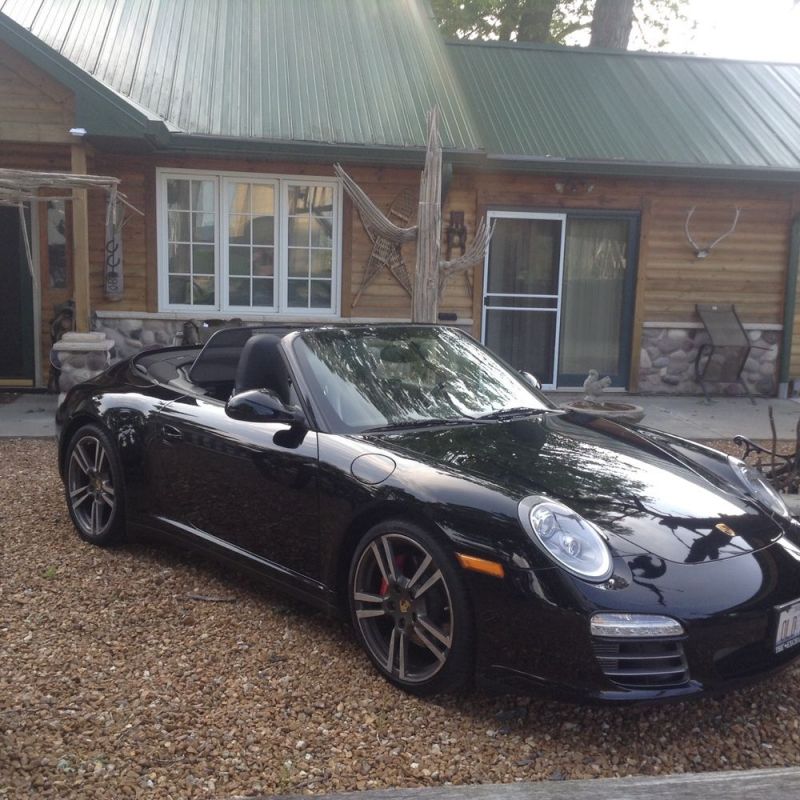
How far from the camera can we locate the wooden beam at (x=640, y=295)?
11.0 meters

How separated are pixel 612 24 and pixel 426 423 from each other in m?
15.0

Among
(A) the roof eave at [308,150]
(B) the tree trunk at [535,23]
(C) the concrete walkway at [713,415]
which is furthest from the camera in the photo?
(B) the tree trunk at [535,23]

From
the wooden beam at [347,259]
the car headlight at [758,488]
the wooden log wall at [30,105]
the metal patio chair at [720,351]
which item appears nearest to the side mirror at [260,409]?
the car headlight at [758,488]

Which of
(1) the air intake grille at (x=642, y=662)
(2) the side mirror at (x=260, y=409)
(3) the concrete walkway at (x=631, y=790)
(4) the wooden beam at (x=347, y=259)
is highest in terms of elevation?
(4) the wooden beam at (x=347, y=259)

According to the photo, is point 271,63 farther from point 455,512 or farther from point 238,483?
point 455,512

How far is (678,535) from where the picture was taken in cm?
300

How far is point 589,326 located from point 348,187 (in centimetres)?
485

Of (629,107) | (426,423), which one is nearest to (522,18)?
(629,107)

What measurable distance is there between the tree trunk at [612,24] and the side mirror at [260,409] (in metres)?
14.9

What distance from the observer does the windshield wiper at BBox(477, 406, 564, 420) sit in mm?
4012

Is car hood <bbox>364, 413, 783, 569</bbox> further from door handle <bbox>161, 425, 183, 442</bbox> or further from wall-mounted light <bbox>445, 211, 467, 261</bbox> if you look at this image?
wall-mounted light <bbox>445, 211, 467, 261</bbox>

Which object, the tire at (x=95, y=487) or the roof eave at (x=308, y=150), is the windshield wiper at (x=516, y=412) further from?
the roof eave at (x=308, y=150)

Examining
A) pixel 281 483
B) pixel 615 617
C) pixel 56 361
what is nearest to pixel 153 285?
→ pixel 56 361

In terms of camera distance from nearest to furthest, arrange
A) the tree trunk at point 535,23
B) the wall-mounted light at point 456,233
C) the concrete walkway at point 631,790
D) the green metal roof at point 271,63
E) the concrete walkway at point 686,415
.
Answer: the concrete walkway at point 631,790, the concrete walkway at point 686,415, the green metal roof at point 271,63, the wall-mounted light at point 456,233, the tree trunk at point 535,23
